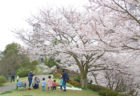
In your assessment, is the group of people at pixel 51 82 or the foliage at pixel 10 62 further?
the foliage at pixel 10 62

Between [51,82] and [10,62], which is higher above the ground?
[10,62]

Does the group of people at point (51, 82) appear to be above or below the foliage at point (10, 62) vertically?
below

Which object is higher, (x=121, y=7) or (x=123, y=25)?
(x=121, y=7)

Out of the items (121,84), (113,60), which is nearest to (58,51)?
(113,60)

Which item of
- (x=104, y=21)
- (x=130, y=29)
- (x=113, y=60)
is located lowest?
(x=113, y=60)

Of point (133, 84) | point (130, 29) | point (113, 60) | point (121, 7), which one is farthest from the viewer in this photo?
point (133, 84)

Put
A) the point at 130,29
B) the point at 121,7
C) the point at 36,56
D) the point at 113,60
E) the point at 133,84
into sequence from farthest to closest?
the point at 133,84
the point at 36,56
the point at 113,60
the point at 130,29
the point at 121,7

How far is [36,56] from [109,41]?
7.07 metres

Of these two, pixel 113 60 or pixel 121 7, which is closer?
Answer: pixel 121 7

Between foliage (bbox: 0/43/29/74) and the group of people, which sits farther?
foliage (bbox: 0/43/29/74)

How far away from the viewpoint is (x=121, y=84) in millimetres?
17859

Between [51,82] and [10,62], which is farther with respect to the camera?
[10,62]

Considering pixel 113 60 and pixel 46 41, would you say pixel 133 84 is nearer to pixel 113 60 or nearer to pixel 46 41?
pixel 113 60

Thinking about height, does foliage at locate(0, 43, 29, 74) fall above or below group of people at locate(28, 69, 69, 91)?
above
